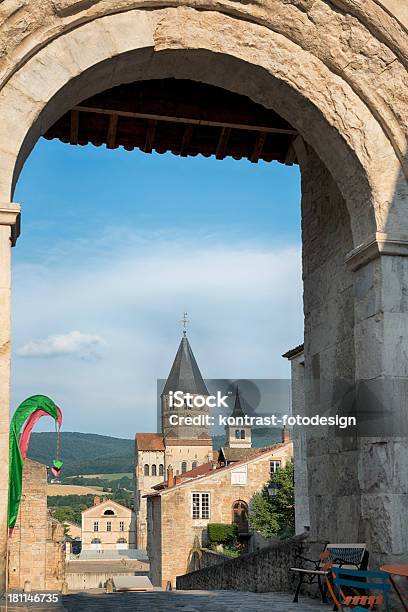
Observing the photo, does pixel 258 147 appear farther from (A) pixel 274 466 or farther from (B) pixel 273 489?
(A) pixel 274 466

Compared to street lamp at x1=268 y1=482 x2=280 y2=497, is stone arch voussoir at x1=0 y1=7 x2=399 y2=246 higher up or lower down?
higher up

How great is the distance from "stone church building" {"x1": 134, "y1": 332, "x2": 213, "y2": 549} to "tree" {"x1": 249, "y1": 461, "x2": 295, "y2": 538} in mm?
39775

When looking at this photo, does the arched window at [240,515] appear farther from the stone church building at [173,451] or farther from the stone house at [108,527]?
the stone house at [108,527]

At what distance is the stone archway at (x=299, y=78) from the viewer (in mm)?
5602

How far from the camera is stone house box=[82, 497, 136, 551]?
310 feet

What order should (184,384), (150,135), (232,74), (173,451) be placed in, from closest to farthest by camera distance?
(232,74), (150,135), (184,384), (173,451)

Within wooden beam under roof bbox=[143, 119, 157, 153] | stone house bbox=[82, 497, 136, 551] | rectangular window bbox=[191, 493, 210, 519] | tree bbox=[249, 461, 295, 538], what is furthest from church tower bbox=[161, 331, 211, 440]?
wooden beam under roof bbox=[143, 119, 157, 153]

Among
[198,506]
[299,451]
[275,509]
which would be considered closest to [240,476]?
[275,509]

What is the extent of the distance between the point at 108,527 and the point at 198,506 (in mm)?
56358

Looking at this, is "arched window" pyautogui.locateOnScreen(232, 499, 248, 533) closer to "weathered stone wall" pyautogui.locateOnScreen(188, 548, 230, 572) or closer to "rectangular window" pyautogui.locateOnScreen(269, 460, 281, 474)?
"rectangular window" pyautogui.locateOnScreen(269, 460, 281, 474)

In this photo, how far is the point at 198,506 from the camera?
42156 mm

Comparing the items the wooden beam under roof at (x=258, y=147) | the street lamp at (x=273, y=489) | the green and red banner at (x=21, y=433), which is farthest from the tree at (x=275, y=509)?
the green and red banner at (x=21, y=433)

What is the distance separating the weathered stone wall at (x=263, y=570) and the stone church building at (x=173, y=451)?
236 feet

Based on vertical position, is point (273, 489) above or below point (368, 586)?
below
